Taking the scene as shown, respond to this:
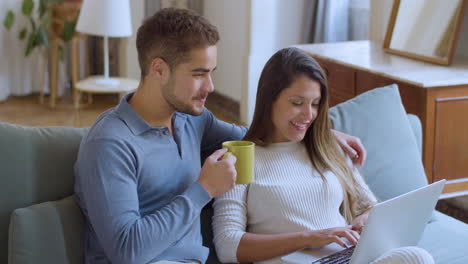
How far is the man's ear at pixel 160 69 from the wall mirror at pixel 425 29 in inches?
70.8

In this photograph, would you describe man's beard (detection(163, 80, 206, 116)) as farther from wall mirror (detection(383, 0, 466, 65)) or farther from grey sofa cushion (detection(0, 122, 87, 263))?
wall mirror (detection(383, 0, 466, 65))

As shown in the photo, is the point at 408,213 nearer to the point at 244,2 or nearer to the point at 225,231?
the point at 225,231

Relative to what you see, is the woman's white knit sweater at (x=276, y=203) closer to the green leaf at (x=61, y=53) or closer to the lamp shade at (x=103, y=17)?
the lamp shade at (x=103, y=17)

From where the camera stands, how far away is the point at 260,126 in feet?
6.01

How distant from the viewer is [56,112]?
5.37 meters

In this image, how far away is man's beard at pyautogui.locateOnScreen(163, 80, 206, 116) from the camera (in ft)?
5.08

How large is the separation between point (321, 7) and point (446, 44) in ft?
5.50

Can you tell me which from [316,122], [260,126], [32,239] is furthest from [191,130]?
[32,239]

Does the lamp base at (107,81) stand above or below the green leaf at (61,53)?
below

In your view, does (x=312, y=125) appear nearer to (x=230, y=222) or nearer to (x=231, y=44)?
(x=230, y=222)

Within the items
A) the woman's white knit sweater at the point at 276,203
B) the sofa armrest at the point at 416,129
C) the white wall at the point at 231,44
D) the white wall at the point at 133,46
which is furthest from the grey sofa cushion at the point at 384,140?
the white wall at the point at 133,46

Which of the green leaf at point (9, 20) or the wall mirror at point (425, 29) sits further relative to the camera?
the green leaf at point (9, 20)

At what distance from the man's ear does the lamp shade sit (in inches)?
133

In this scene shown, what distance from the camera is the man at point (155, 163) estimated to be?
140 centimetres
